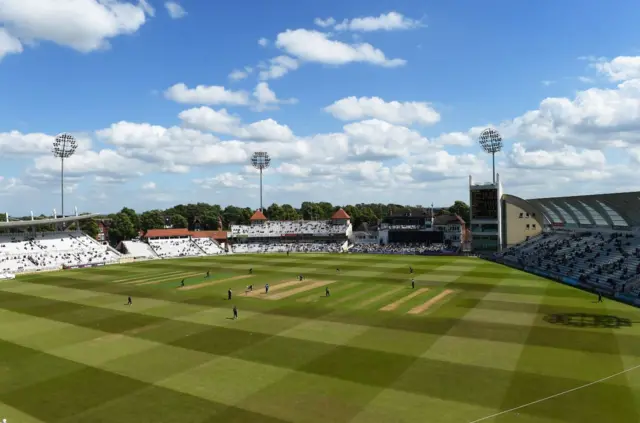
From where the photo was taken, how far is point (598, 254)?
50.3 meters

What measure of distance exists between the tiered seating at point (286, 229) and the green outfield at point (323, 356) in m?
59.2

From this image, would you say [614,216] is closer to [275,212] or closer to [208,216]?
[275,212]

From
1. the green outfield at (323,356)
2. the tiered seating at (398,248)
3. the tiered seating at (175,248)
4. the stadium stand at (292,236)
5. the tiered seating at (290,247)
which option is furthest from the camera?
the stadium stand at (292,236)

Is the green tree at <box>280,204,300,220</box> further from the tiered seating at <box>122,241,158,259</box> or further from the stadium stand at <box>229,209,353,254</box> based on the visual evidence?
the tiered seating at <box>122,241,158,259</box>

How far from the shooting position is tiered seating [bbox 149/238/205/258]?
8749 cm

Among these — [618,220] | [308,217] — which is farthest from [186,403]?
[308,217]

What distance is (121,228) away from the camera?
105812 mm

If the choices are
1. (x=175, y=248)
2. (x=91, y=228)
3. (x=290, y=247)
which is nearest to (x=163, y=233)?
(x=175, y=248)

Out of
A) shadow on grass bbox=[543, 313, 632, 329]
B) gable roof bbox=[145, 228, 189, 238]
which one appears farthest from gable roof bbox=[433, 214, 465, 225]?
shadow on grass bbox=[543, 313, 632, 329]

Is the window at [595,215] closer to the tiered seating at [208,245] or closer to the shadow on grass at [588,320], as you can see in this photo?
the shadow on grass at [588,320]

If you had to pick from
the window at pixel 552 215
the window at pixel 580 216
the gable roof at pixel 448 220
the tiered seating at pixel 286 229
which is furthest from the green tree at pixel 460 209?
the window at pixel 580 216

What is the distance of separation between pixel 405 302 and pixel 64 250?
214ft

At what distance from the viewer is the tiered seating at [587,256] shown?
4175 centimetres

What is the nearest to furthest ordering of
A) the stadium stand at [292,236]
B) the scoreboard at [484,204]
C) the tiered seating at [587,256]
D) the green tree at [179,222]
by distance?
the tiered seating at [587,256] → the scoreboard at [484,204] → the stadium stand at [292,236] → the green tree at [179,222]
